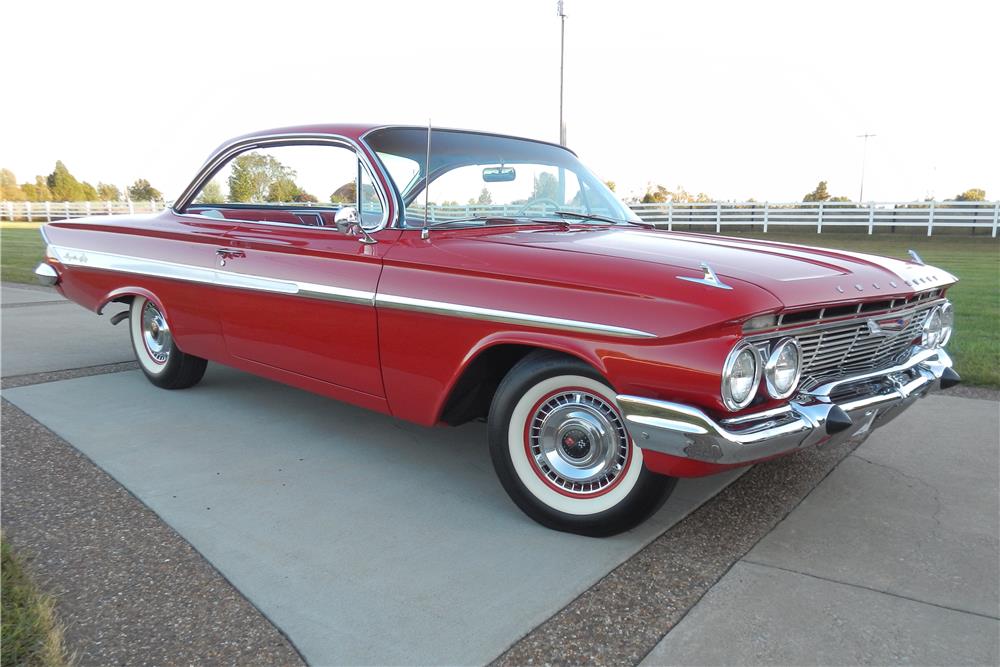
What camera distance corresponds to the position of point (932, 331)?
350cm

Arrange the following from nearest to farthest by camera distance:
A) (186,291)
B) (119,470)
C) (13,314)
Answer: (119,470) < (186,291) < (13,314)

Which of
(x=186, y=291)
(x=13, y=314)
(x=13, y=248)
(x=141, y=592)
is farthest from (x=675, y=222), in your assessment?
(x=141, y=592)

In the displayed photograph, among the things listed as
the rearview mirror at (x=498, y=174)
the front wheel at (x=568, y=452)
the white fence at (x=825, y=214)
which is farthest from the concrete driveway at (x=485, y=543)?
the white fence at (x=825, y=214)

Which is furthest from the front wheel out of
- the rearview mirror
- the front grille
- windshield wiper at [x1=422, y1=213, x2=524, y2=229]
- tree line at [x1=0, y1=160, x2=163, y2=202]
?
tree line at [x1=0, y1=160, x2=163, y2=202]

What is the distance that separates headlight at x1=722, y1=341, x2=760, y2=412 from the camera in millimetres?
2359

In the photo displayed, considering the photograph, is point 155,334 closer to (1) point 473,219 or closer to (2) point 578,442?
(1) point 473,219

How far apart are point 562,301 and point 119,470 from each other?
2.31m

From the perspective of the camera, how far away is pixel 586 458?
2830 millimetres

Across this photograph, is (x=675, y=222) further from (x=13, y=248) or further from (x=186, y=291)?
(x=186, y=291)

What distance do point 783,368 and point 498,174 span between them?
1.79 m

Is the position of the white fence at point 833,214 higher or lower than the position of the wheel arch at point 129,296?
higher

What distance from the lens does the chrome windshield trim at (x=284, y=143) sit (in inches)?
132

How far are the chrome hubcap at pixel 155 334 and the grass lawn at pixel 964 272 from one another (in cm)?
544

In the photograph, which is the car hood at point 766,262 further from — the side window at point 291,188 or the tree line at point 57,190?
the tree line at point 57,190
